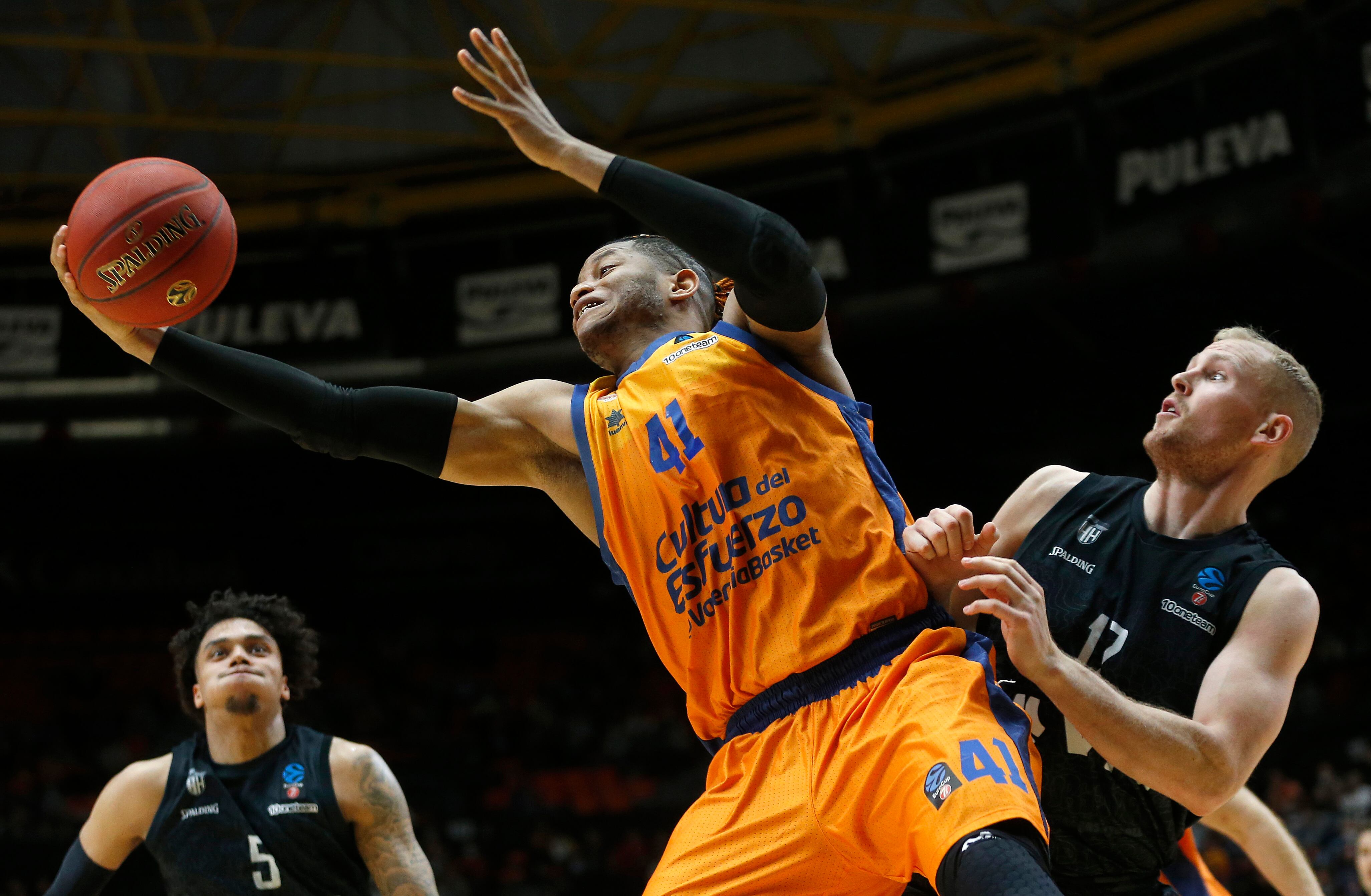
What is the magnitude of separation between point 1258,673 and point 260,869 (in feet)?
10.4

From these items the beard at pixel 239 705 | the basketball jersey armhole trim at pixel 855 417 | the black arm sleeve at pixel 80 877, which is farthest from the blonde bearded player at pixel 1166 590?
the black arm sleeve at pixel 80 877

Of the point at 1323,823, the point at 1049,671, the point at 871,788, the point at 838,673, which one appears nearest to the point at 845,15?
the point at 1323,823

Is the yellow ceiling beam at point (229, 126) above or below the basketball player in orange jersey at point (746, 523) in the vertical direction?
above

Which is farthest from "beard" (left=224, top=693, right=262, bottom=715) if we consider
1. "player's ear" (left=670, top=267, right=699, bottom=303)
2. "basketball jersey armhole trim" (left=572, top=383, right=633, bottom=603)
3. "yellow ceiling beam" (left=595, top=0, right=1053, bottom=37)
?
"yellow ceiling beam" (left=595, top=0, right=1053, bottom=37)

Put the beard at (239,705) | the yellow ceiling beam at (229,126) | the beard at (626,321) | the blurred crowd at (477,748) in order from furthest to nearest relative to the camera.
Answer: the blurred crowd at (477,748) < the yellow ceiling beam at (229,126) < the beard at (239,705) < the beard at (626,321)

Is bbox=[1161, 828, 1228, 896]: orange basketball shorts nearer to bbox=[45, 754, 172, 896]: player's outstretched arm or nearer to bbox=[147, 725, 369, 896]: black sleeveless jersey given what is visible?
bbox=[147, 725, 369, 896]: black sleeveless jersey

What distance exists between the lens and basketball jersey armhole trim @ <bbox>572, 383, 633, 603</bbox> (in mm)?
2840

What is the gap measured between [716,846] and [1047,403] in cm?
1185

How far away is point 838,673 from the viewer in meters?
2.54

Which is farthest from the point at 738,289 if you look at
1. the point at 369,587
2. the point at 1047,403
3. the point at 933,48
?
the point at 369,587

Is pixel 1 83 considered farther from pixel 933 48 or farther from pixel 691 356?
pixel 691 356

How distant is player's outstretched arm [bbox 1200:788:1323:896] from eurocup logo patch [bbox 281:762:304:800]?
3.04 m

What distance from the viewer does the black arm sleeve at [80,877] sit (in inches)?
175

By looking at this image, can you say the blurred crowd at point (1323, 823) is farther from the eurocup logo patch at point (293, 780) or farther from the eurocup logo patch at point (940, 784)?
the eurocup logo patch at point (940, 784)
